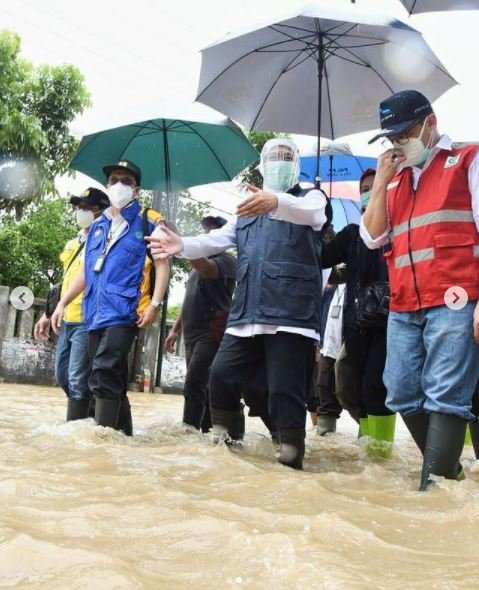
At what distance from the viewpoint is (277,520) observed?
206cm

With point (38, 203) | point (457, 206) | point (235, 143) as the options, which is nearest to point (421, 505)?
point (457, 206)

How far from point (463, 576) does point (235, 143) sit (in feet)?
15.2

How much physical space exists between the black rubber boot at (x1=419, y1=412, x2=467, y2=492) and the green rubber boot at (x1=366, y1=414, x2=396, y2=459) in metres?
1.35

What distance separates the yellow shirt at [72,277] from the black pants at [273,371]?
4.73 feet

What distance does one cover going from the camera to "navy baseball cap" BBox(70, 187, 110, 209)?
519 centimetres

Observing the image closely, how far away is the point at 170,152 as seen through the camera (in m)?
6.05

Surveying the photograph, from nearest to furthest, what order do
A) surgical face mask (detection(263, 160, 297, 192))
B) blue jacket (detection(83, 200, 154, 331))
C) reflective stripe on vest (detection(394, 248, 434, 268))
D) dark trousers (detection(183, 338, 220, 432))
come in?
reflective stripe on vest (detection(394, 248, 434, 268))
surgical face mask (detection(263, 160, 297, 192))
blue jacket (detection(83, 200, 154, 331))
dark trousers (detection(183, 338, 220, 432))

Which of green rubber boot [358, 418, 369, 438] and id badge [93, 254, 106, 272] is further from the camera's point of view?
green rubber boot [358, 418, 369, 438]

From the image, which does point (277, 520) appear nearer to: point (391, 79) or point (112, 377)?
point (112, 377)

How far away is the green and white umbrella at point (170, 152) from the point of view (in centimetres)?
584

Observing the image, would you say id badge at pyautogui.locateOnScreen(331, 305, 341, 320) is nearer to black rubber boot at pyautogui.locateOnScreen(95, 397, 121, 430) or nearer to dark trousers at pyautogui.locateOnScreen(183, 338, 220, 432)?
dark trousers at pyautogui.locateOnScreen(183, 338, 220, 432)

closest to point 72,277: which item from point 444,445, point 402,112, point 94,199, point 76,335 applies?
point 76,335

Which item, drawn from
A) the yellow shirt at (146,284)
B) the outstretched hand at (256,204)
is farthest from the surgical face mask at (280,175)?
the yellow shirt at (146,284)

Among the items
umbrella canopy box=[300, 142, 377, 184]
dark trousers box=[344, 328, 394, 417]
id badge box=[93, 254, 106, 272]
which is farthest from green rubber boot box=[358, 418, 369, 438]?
umbrella canopy box=[300, 142, 377, 184]
